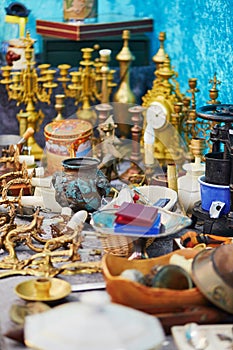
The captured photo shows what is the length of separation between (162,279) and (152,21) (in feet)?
9.20

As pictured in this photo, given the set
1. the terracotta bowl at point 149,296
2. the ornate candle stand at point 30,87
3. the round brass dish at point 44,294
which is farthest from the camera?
the ornate candle stand at point 30,87

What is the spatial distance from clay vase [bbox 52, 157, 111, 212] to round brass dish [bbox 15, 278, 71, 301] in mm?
564

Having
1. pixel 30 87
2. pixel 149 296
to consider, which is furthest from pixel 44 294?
pixel 30 87

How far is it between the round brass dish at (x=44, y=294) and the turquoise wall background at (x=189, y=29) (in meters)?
1.59

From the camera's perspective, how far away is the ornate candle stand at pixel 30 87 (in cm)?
408

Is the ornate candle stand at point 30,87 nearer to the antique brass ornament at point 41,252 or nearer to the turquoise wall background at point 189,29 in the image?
the turquoise wall background at point 189,29

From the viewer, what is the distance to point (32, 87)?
4156mm

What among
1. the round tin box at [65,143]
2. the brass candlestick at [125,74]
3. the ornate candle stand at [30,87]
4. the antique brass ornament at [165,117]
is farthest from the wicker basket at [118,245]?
the brass candlestick at [125,74]

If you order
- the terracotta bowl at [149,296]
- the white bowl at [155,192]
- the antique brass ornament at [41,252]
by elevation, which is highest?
the white bowl at [155,192]

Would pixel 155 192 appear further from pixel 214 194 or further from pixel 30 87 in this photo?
pixel 30 87

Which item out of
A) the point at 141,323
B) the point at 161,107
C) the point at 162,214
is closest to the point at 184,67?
the point at 161,107

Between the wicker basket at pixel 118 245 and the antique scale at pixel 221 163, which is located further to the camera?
the antique scale at pixel 221 163

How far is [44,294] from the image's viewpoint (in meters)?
2.16

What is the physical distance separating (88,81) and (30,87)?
0.99 feet
